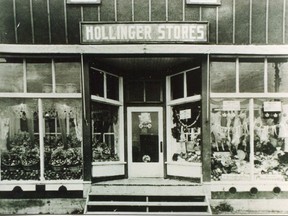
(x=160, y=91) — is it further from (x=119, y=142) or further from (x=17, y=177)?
(x=17, y=177)

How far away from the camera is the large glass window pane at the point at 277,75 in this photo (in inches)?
308

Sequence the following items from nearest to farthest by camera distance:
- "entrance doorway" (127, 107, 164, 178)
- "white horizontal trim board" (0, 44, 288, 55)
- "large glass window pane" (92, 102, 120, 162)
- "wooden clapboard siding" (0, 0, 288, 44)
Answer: "white horizontal trim board" (0, 44, 288, 55), "wooden clapboard siding" (0, 0, 288, 44), "large glass window pane" (92, 102, 120, 162), "entrance doorway" (127, 107, 164, 178)

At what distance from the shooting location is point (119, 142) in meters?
8.91

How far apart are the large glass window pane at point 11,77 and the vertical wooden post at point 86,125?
5.08 feet

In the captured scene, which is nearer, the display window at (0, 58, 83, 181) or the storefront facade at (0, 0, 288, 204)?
the storefront facade at (0, 0, 288, 204)

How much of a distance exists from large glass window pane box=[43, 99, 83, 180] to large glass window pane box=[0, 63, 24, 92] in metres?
0.79

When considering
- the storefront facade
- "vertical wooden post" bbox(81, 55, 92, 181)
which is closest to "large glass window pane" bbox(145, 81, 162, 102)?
the storefront facade

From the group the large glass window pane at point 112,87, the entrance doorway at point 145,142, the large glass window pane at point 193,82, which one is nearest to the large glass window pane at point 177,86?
the large glass window pane at point 193,82

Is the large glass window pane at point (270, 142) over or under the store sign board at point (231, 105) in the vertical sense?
under

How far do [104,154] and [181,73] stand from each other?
3068 mm

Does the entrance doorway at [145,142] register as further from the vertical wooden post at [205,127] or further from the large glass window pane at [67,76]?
the large glass window pane at [67,76]

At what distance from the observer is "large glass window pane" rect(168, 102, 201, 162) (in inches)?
325

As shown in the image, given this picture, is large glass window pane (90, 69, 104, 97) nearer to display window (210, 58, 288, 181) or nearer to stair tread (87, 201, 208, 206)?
stair tread (87, 201, 208, 206)

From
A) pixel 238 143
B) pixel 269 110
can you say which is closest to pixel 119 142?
pixel 238 143
